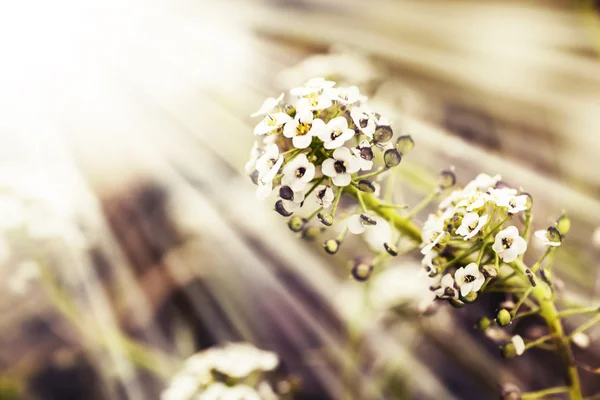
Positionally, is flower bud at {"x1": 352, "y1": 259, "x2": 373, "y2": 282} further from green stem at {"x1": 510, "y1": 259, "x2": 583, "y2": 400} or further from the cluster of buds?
green stem at {"x1": 510, "y1": 259, "x2": 583, "y2": 400}

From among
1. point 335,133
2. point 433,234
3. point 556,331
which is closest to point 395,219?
point 433,234

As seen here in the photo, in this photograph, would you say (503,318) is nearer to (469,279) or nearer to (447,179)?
(469,279)

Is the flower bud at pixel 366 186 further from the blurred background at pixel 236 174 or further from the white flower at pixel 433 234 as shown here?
the blurred background at pixel 236 174

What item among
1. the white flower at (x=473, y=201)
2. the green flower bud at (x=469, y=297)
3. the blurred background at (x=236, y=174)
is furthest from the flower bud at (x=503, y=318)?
the blurred background at (x=236, y=174)

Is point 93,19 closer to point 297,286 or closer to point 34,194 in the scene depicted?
point 34,194

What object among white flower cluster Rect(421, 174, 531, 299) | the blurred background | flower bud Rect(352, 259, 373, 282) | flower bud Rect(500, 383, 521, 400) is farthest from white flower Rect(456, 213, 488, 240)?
the blurred background

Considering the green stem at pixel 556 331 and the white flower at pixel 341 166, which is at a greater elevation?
the white flower at pixel 341 166
